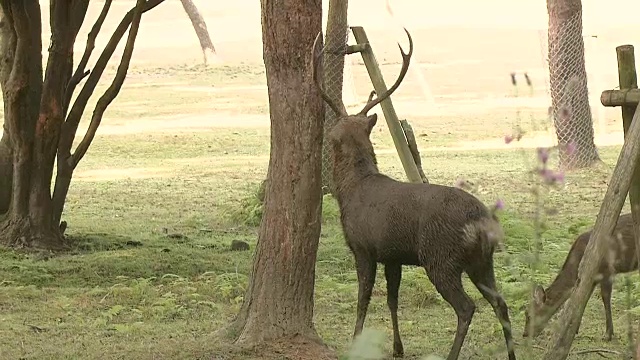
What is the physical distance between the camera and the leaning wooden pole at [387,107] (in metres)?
10.4

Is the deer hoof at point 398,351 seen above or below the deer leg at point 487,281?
below

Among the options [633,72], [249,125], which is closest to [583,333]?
[633,72]

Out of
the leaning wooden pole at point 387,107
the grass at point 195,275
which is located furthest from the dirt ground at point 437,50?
the leaning wooden pole at point 387,107

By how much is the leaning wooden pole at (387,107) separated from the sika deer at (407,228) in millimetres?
2832

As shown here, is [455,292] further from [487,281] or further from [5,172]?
[5,172]

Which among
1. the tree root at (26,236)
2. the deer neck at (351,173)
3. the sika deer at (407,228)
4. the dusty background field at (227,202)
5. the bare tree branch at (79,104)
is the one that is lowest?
the dusty background field at (227,202)

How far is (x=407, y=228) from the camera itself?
6.89 metres

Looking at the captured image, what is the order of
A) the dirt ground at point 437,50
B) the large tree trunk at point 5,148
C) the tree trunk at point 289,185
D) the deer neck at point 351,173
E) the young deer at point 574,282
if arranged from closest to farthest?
the tree trunk at point 289,185
the deer neck at point 351,173
the young deer at point 574,282
the large tree trunk at point 5,148
the dirt ground at point 437,50

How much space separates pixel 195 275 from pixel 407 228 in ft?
11.8

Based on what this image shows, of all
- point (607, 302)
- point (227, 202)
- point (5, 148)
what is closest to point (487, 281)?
point (607, 302)

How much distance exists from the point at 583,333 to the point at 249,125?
1712cm

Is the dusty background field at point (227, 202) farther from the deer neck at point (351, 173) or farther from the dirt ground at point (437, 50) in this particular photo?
the deer neck at point (351, 173)

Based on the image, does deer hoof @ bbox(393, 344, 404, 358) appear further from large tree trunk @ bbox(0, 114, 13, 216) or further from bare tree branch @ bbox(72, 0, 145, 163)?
large tree trunk @ bbox(0, 114, 13, 216)

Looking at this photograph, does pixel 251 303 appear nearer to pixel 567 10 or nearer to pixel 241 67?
pixel 567 10
